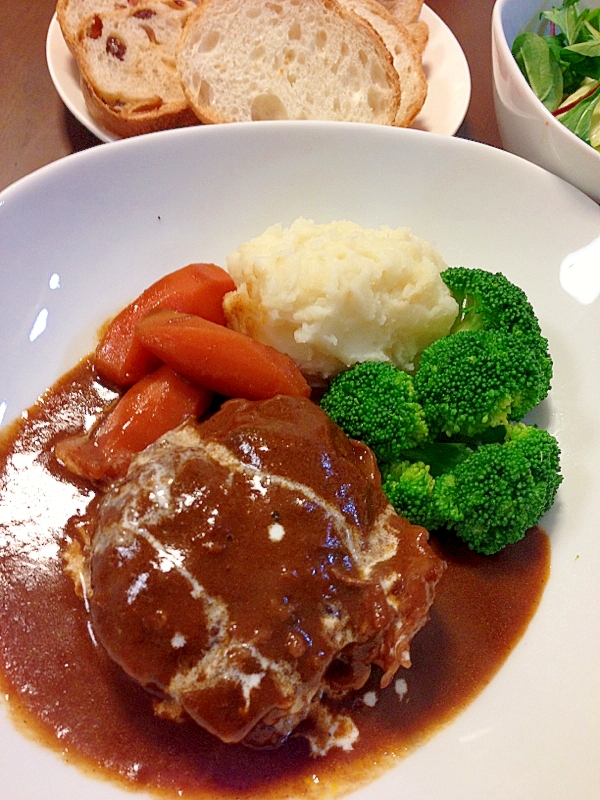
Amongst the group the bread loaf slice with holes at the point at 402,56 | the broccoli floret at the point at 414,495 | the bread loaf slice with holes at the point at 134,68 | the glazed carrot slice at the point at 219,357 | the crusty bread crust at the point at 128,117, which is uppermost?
the bread loaf slice with holes at the point at 402,56

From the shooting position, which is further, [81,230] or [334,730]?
[81,230]

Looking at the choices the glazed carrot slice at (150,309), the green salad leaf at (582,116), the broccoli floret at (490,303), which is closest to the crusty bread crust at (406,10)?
the green salad leaf at (582,116)

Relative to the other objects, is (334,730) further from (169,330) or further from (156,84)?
(156,84)

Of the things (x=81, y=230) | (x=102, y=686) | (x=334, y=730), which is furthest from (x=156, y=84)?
(x=334, y=730)

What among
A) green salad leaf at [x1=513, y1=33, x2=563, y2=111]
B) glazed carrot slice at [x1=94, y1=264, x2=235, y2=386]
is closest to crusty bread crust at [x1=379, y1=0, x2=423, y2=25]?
green salad leaf at [x1=513, y1=33, x2=563, y2=111]

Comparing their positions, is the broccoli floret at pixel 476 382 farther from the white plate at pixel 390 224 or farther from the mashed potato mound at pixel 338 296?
the white plate at pixel 390 224

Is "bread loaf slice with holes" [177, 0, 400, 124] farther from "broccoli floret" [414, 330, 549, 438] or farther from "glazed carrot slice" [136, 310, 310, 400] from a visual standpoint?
"broccoli floret" [414, 330, 549, 438]

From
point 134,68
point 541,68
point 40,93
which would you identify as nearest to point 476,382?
point 541,68
